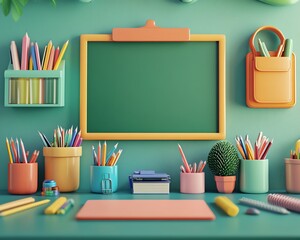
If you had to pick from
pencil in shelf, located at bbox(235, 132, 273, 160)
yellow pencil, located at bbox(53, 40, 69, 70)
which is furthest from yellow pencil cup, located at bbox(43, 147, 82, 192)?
pencil in shelf, located at bbox(235, 132, 273, 160)

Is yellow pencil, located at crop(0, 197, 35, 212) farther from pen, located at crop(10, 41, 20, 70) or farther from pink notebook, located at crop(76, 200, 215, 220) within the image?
pen, located at crop(10, 41, 20, 70)

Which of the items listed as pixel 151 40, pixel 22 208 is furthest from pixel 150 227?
pixel 151 40

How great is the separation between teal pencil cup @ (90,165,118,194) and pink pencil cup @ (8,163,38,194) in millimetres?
185

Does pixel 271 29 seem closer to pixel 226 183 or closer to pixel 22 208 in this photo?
pixel 226 183

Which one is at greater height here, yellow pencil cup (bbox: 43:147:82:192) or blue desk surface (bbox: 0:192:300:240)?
yellow pencil cup (bbox: 43:147:82:192)

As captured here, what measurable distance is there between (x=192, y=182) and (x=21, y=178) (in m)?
0.51

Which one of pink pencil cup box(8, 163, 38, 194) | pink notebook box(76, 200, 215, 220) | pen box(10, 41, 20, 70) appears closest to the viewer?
pink notebook box(76, 200, 215, 220)

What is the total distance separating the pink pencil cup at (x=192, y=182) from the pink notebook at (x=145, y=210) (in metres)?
0.19

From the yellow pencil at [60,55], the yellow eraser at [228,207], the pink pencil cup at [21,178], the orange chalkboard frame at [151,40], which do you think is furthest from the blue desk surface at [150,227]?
the yellow pencil at [60,55]

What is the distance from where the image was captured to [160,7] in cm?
151

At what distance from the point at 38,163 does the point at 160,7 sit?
0.65 metres

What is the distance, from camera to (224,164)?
1372mm

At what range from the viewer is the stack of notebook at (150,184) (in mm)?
1356

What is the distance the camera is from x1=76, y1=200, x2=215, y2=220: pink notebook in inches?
38.0
